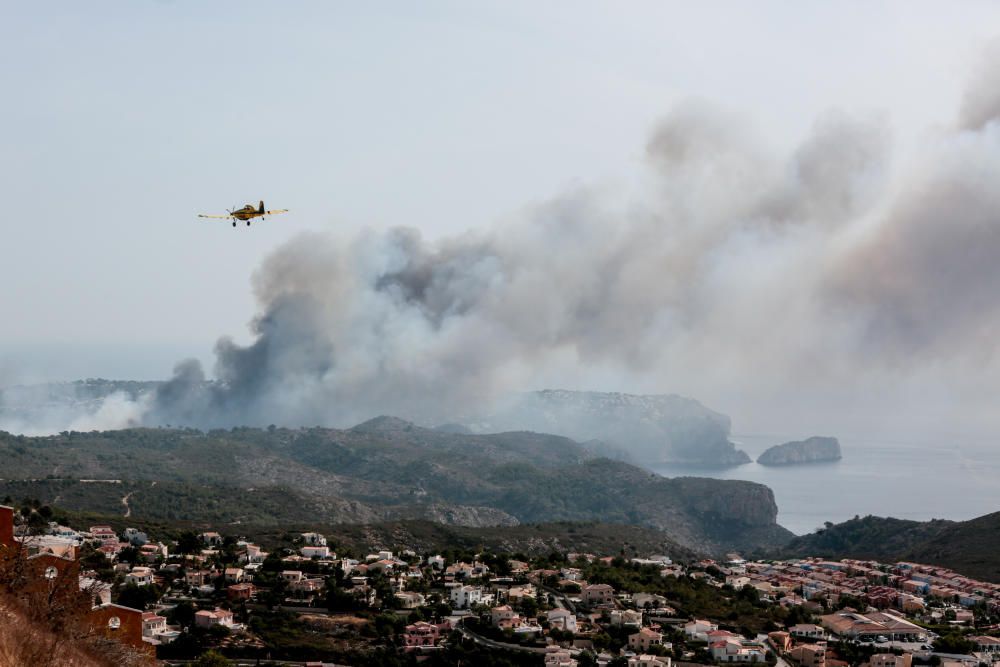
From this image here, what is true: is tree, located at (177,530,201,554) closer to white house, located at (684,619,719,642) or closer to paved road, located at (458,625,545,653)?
paved road, located at (458,625,545,653)

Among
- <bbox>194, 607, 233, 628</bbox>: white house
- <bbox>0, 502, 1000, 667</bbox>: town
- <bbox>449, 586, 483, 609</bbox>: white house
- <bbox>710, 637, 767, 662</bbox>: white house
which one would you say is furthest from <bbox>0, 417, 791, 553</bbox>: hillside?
<bbox>710, 637, 767, 662</bbox>: white house

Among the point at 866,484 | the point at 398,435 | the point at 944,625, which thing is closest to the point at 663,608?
the point at 944,625

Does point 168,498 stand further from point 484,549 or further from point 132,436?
point 132,436

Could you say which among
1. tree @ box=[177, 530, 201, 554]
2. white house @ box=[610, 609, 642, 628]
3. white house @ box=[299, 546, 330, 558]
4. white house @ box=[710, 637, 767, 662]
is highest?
tree @ box=[177, 530, 201, 554]

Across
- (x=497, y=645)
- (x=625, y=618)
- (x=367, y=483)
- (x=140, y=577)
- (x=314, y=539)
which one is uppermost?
(x=367, y=483)

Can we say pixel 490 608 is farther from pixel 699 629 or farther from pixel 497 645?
pixel 699 629

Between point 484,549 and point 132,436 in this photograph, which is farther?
point 132,436

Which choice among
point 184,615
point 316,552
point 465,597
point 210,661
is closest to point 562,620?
point 465,597
